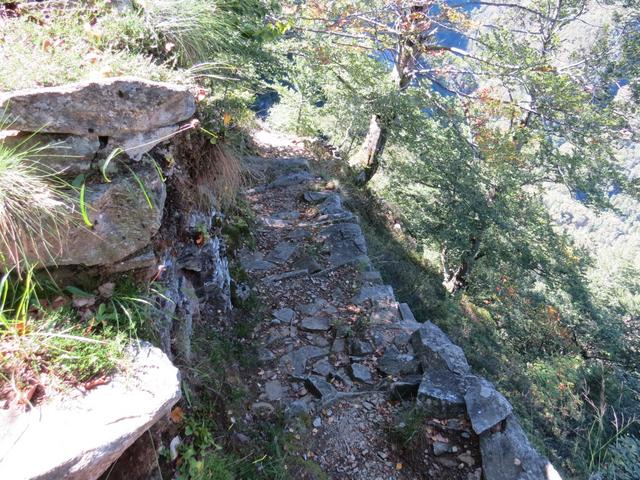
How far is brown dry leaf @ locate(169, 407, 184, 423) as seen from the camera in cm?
259

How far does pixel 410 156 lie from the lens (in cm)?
1278

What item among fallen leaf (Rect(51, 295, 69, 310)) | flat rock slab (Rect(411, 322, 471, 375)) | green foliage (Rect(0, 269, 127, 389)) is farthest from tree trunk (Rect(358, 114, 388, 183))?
green foliage (Rect(0, 269, 127, 389))

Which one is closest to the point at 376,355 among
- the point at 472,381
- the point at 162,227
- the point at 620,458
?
the point at 472,381

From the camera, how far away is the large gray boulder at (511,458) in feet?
11.8

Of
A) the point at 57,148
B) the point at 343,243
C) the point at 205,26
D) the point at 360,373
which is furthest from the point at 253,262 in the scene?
the point at 57,148

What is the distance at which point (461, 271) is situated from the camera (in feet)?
43.4

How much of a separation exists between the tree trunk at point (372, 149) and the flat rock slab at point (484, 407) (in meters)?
8.11

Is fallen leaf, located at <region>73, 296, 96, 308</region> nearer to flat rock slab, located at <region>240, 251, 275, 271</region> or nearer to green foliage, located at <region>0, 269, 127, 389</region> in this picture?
green foliage, located at <region>0, 269, 127, 389</region>

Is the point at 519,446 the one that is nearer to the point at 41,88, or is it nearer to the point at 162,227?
the point at 162,227

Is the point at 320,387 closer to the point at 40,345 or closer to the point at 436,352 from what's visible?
the point at 436,352

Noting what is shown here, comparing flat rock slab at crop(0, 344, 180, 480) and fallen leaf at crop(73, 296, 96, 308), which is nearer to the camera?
flat rock slab at crop(0, 344, 180, 480)

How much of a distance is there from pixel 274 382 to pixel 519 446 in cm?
242

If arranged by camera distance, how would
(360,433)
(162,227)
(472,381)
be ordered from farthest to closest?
1. (472,381)
2. (360,433)
3. (162,227)

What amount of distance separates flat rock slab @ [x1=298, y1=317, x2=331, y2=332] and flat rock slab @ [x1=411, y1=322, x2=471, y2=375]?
113cm
